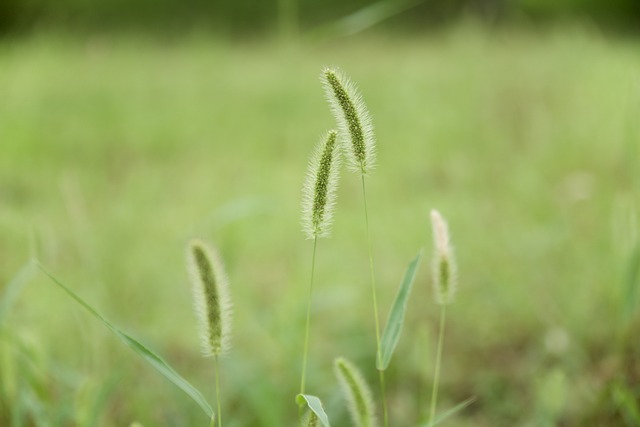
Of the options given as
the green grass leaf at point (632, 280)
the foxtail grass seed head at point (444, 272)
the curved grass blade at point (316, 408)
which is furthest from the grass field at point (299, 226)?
the curved grass blade at point (316, 408)

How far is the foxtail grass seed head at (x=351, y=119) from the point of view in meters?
0.65

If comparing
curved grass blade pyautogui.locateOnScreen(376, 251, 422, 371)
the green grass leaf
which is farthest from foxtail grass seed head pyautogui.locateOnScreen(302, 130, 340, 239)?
the green grass leaf

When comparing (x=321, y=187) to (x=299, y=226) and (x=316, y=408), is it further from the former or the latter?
(x=299, y=226)

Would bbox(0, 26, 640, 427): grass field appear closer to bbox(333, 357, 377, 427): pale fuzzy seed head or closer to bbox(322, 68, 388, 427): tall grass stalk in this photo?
bbox(333, 357, 377, 427): pale fuzzy seed head

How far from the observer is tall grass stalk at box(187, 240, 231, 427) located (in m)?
0.67

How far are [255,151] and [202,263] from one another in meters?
2.59

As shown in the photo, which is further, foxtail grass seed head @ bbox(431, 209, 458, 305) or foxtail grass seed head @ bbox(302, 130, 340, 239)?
foxtail grass seed head @ bbox(431, 209, 458, 305)

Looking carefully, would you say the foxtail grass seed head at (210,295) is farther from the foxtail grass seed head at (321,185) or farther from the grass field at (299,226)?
the grass field at (299,226)

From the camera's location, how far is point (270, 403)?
1.15m

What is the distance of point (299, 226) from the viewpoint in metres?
2.43

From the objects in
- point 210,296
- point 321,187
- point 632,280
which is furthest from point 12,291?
point 632,280

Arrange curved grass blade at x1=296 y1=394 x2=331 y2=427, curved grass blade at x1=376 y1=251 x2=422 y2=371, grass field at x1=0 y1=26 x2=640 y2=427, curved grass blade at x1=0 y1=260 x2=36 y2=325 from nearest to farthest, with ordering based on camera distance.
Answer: curved grass blade at x1=296 y1=394 x2=331 y2=427, curved grass blade at x1=376 y1=251 x2=422 y2=371, curved grass blade at x1=0 y1=260 x2=36 y2=325, grass field at x1=0 y1=26 x2=640 y2=427

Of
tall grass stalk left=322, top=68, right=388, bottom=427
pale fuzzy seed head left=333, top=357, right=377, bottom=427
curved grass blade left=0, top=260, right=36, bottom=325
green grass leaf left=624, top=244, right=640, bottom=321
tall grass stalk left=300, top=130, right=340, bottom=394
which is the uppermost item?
tall grass stalk left=322, top=68, right=388, bottom=427

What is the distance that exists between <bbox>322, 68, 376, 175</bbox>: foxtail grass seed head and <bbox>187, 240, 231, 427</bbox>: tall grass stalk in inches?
6.2
